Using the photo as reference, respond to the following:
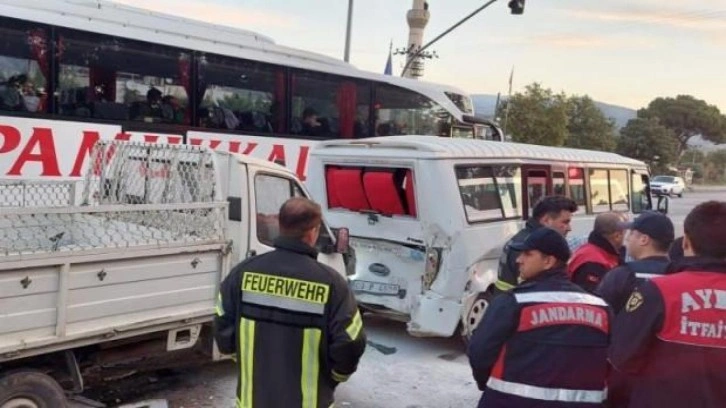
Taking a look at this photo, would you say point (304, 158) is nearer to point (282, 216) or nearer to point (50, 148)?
point (50, 148)

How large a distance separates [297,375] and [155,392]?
2.94 metres

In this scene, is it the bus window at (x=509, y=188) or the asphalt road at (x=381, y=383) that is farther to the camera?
the bus window at (x=509, y=188)

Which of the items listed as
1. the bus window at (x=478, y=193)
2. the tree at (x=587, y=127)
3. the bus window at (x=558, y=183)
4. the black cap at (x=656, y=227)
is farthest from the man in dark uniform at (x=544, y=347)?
the tree at (x=587, y=127)

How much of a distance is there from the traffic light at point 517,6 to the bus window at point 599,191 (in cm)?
894

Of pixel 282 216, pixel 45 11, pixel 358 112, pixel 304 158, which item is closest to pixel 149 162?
pixel 282 216

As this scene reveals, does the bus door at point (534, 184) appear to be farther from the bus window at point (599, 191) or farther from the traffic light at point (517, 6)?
the traffic light at point (517, 6)

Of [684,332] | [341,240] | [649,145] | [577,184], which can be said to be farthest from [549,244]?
[649,145]

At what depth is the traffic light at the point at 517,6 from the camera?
16.6 meters

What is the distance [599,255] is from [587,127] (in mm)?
46703

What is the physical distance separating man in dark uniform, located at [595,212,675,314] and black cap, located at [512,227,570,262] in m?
0.80

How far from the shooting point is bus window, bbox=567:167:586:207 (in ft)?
26.6

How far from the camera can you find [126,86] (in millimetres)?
9914

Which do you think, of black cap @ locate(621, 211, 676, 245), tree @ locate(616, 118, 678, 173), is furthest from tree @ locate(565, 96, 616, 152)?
black cap @ locate(621, 211, 676, 245)

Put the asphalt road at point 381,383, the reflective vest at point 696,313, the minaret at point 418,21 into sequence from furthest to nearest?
the minaret at point 418,21 → the asphalt road at point 381,383 → the reflective vest at point 696,313
